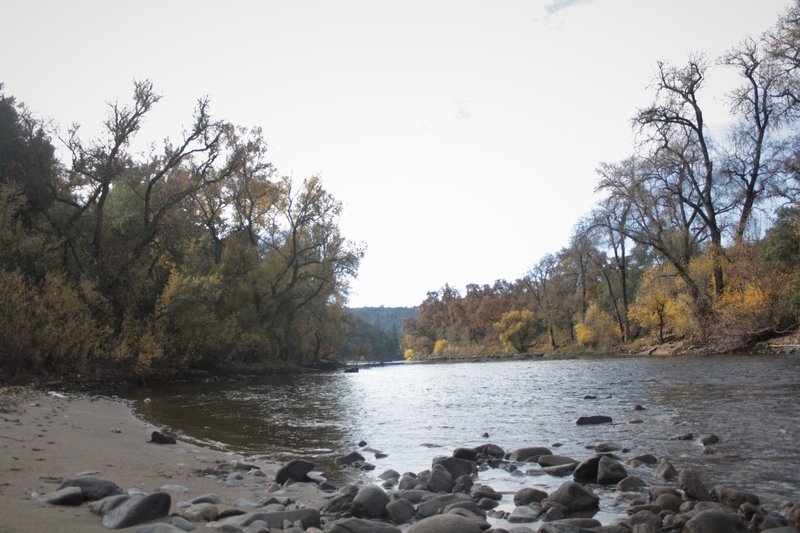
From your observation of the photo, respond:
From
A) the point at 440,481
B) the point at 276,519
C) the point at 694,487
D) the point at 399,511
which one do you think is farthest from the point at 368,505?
the point at 694,487

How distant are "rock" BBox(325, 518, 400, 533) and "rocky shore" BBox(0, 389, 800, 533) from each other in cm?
1

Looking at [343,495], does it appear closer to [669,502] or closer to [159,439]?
[669,502]

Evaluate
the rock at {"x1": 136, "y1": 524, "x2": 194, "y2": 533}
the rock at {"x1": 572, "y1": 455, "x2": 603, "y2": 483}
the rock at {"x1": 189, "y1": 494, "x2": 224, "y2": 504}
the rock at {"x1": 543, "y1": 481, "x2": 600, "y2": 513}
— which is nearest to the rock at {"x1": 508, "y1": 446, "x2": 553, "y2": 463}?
the rock at {"x1": 572, "y1": 455, "x2": 603, "y2": 483}

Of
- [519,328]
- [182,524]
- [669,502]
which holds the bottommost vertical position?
[669,502]

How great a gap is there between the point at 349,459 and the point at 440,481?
2.23 metres

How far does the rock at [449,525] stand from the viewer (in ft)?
14.6

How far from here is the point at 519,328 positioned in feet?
301

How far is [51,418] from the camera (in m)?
10.6

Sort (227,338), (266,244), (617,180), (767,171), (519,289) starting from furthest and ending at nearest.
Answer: (519,289), (266,244), (617,180), (227,338), (767,171)

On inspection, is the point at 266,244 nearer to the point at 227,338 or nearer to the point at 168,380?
the point at 227,338

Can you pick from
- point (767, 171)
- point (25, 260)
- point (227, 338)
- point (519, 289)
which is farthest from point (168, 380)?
point (519, 289)

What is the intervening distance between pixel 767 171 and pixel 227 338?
33.2m

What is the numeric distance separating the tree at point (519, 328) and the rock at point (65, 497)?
90.0m

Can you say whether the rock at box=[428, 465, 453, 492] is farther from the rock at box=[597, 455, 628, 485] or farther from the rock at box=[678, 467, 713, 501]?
the rock at box=[678, 467, 713, 501]
